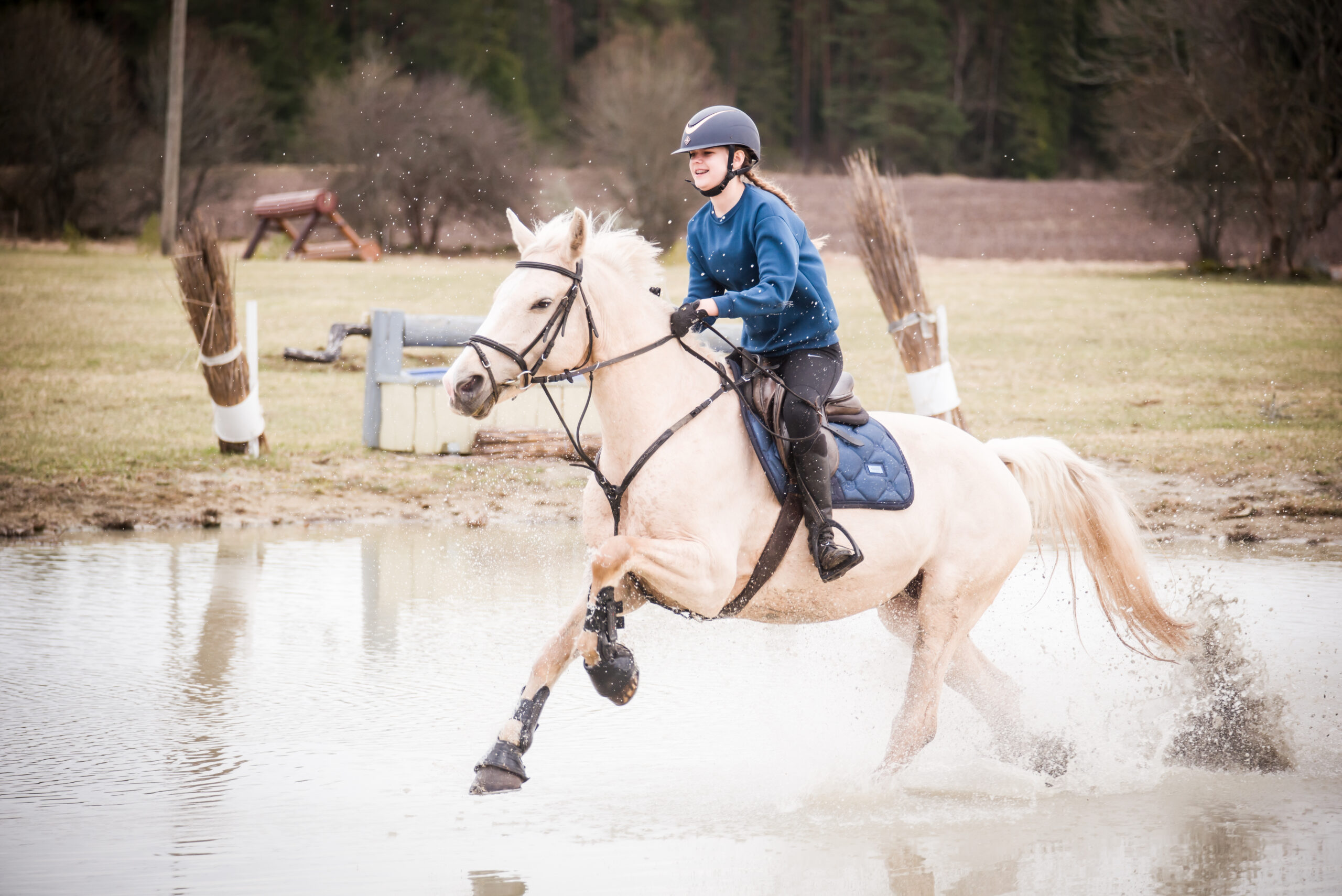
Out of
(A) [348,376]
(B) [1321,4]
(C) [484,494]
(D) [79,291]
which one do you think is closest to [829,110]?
(B) [1321,4]

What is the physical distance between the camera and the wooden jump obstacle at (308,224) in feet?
105

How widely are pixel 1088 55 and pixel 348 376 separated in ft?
162

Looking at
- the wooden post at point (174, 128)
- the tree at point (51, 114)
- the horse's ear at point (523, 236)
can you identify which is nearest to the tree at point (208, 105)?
the tree at point (51, 114)

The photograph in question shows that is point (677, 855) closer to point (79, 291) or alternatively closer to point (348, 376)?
point (348, 376)

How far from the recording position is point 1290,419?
13.1m

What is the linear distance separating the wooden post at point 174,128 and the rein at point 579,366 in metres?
26.9

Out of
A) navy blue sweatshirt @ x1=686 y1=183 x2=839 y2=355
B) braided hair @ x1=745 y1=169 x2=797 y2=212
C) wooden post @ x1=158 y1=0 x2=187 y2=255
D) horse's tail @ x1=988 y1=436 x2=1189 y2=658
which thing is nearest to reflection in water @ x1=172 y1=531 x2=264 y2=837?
navy blue sweatshirt @ x1=686 y1=183 x2=839 y2=355

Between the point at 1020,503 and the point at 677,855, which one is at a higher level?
the point at 1020,503

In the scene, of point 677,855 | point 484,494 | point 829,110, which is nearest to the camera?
point 677,855

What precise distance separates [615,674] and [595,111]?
3368 centimetres

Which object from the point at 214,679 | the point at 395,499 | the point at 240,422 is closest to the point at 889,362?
the point at 395,499

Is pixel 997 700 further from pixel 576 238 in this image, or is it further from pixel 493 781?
pixel 576 238

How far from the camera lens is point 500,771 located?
166 inches

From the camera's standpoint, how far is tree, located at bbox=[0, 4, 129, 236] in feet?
119
